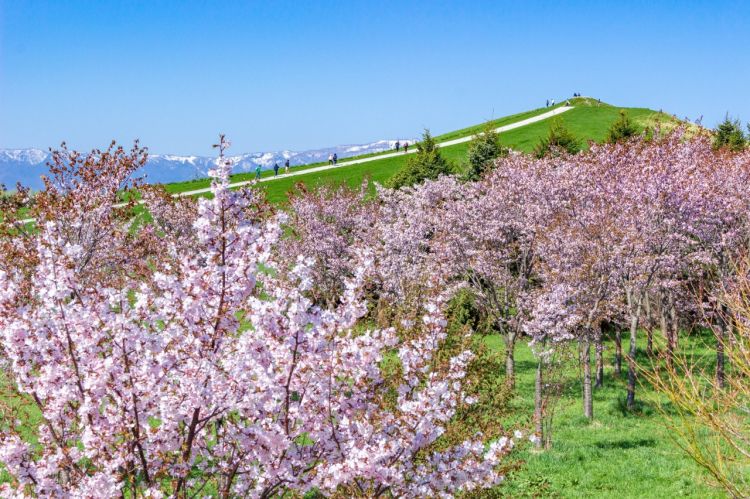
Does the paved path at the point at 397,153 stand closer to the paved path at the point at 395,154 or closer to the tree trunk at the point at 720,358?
the paved path at the point at 395,154

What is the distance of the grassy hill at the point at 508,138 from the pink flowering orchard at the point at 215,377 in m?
48.9

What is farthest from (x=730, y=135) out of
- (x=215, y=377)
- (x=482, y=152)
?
(x=215, y=377)

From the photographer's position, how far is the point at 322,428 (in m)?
7.40

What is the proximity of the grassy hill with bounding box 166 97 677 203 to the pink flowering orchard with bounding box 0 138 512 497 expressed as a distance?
160ft

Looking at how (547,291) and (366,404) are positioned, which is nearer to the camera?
(366,404)

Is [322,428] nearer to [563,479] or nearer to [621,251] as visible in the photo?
[563,479]

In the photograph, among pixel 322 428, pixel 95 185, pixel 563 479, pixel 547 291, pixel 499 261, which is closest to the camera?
pixel 322 428

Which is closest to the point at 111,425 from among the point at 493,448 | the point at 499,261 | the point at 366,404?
the point at 366,404

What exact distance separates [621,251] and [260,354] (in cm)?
1726

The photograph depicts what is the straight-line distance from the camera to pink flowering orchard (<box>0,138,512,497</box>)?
22.0ft

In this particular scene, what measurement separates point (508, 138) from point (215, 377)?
239 ft

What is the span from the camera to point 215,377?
6.60 meters

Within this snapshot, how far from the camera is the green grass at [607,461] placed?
15.0 m

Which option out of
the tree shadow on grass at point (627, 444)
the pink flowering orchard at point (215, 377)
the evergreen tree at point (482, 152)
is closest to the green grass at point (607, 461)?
the tree shadow on grass at point (627, 444)
